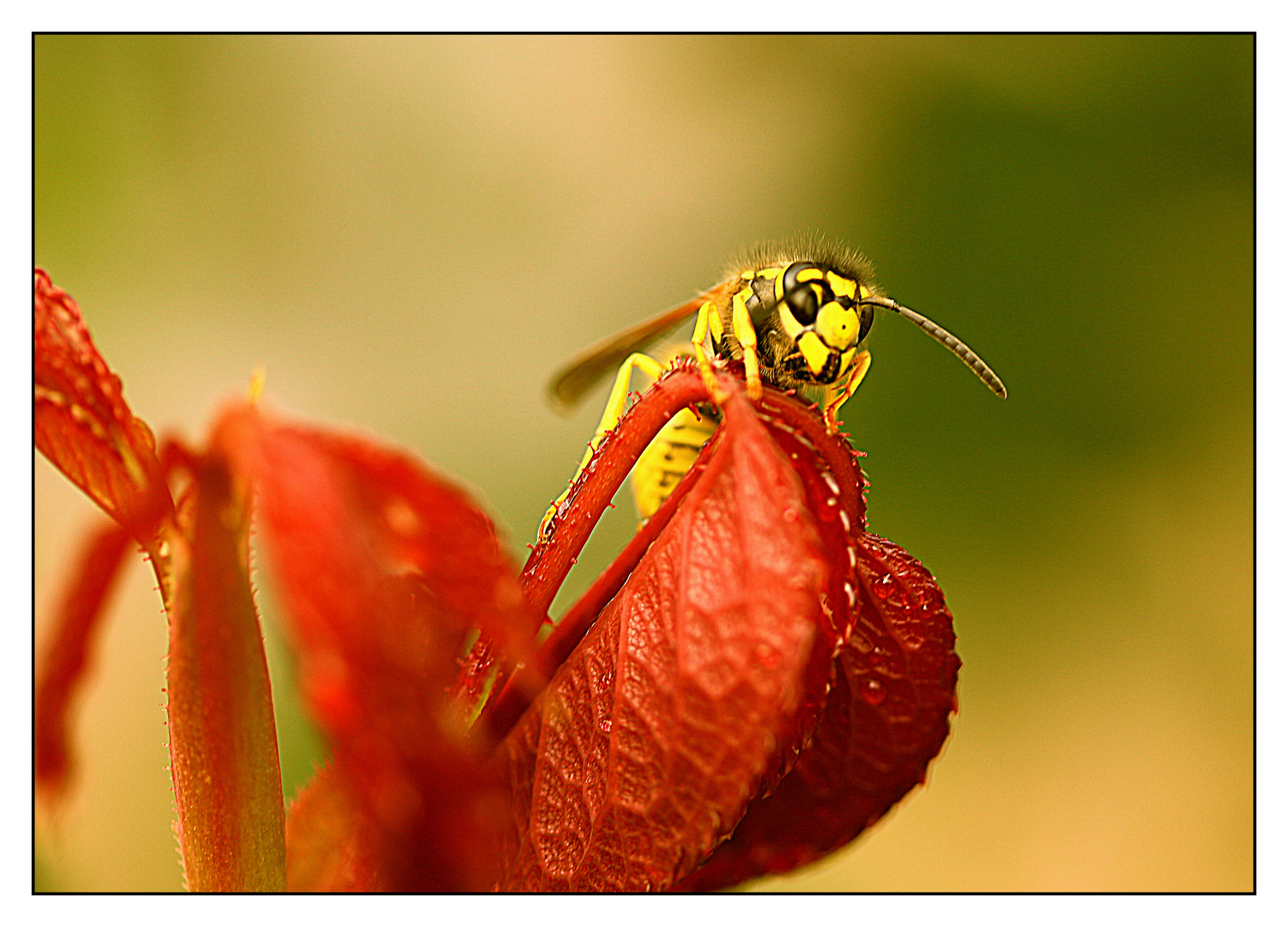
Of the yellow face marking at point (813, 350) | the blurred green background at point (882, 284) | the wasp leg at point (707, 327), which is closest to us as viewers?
the yellow face marking at point (813, 350)

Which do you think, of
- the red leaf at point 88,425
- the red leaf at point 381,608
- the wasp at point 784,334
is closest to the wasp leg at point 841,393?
the wasp at point 784,334

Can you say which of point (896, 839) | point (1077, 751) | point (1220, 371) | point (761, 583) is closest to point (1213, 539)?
point (1220, 371)

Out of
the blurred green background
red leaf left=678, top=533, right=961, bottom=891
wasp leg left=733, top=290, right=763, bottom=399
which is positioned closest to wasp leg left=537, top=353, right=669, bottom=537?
wasp leg left=733, top=290, right=763, bottom=399

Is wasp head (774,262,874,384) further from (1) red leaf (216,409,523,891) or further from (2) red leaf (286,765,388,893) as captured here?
(2) red leaf (286,765,388,893)

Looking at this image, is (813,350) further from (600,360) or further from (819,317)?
(600,360)

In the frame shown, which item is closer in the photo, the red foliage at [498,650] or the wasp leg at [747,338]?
the red foliage at [498,650]

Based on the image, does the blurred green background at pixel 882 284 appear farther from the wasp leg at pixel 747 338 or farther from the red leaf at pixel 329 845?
the wasp leg at pixel 747 338

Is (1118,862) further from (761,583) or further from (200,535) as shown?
(200,535)
